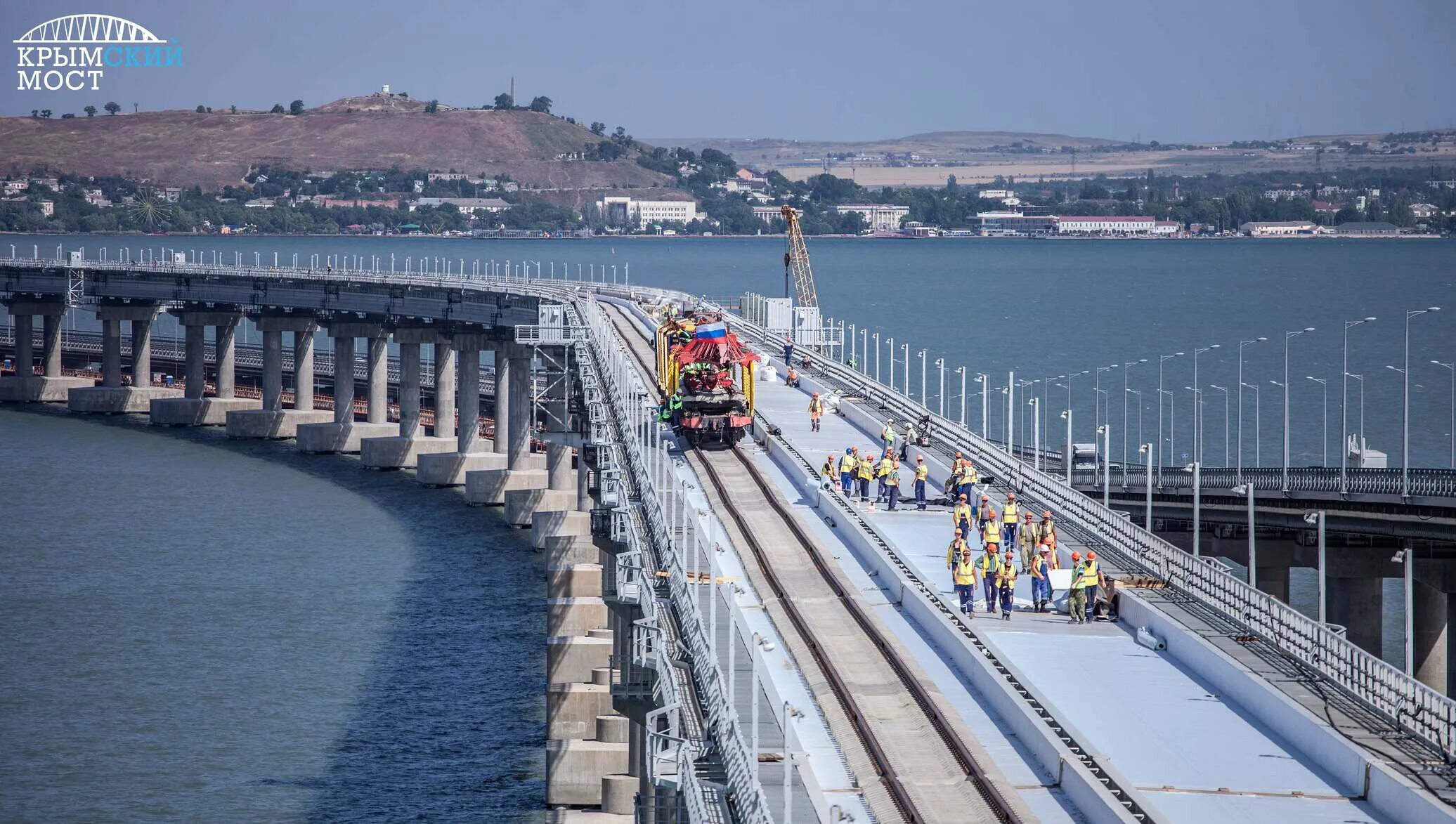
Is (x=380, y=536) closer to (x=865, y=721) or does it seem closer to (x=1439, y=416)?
(x=865, y=721)

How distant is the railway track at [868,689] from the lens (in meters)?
29.8

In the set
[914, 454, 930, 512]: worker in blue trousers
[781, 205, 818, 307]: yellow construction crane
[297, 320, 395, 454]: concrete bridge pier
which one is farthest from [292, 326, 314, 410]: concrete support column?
[914, 454, 930, 512]: worker in blue trousers

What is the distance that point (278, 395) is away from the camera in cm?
13525

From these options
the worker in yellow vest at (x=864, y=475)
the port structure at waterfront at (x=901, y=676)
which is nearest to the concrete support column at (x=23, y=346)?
the port structure at waterfront at (x=901, y=676)

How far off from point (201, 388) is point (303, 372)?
42.8 ft

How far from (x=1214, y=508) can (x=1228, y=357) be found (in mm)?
124598

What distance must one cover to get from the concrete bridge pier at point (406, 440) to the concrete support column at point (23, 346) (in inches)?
1991

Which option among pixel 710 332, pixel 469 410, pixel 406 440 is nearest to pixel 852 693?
pixel 710 332

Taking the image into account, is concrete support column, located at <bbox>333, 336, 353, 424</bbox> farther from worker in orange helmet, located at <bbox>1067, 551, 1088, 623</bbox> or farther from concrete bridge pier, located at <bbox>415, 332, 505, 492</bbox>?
worker in orange helmet, located at <bbox>1067, 551, 1088, 623</bbox>

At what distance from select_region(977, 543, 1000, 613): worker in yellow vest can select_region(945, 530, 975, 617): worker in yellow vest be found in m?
0.27

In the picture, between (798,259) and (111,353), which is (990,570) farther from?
(798,259)

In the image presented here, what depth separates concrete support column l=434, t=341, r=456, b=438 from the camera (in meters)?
117

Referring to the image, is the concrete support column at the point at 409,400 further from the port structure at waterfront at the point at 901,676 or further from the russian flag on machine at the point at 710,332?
the russian flag on machine at the point at 710,332

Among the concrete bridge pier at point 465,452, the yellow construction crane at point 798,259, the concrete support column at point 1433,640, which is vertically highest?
the yellow construction crane at point 798,259
